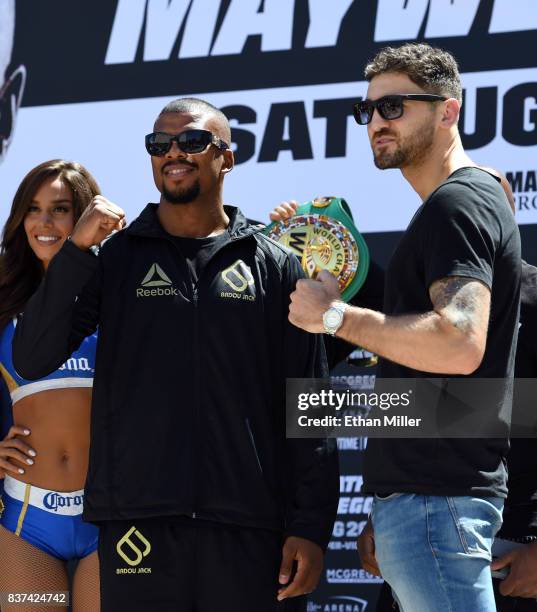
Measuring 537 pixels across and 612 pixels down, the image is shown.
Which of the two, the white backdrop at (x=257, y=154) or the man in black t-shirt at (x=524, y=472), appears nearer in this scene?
the man in black t-shirt at (x=524, y=472)

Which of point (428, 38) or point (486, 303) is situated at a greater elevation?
point (428, 38)

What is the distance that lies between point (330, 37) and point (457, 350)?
2.27m

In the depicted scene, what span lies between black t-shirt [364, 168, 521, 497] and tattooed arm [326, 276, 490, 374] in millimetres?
35

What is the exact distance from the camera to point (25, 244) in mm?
3289

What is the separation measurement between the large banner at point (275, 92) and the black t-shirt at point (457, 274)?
1616 mm

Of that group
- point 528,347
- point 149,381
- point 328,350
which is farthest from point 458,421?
point 328,350

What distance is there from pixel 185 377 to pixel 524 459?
85 centimetres

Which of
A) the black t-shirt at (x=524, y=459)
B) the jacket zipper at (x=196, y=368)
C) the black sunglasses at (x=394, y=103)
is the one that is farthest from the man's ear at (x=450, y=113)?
the jacket zipper at (x=196, y=368)

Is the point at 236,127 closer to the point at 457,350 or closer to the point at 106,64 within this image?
the point at 106,64

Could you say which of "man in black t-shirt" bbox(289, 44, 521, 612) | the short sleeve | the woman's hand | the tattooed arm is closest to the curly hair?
"man in black t-shirt" bbox(289, 44, 521, 612)

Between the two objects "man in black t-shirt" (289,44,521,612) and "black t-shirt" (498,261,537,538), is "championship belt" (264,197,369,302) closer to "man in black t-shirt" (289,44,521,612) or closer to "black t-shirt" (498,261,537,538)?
"black t-shirt" (498,261,537,538)

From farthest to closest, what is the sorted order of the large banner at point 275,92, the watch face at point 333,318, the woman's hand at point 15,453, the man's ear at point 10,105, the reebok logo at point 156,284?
the man's ear at point 10,105
the large banner at point 275,92
the woman's hand at point 15,453
the reebok logo at point 156,284
the watch face at point 333,318

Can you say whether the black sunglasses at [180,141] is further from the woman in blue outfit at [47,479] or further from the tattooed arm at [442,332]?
the tattooed arm at [442,332]

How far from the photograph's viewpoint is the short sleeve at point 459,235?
6.81 ft
